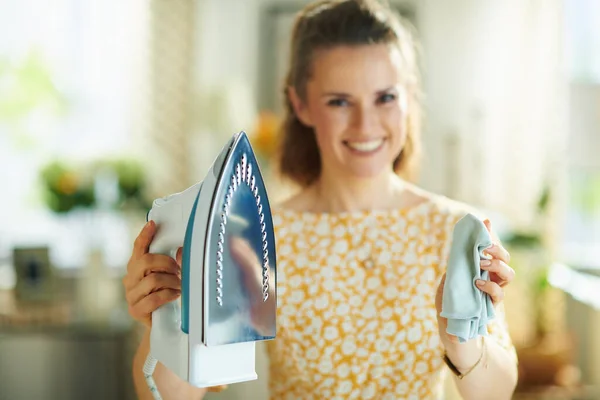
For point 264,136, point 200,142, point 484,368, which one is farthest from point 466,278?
point 200,142

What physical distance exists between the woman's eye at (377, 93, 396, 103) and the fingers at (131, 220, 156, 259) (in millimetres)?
324

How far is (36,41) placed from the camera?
281 cm

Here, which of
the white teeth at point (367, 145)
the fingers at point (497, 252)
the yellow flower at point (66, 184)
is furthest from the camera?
the yellow flower at point (66, 184)

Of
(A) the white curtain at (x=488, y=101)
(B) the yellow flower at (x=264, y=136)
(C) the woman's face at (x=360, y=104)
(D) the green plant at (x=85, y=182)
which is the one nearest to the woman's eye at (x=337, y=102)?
(C) the woman's face at (x=360, y=104)

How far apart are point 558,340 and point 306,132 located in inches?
62.2

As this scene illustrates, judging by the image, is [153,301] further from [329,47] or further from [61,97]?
[61,97]

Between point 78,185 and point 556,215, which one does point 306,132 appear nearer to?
point 78,185

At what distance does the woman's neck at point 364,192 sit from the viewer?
93 cm

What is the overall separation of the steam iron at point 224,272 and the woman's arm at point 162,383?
133mm

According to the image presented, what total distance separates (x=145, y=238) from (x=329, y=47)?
34cm

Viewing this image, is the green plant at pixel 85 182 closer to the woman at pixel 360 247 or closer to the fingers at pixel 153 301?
the woman at pixel 360 247

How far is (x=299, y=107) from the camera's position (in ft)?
3.06

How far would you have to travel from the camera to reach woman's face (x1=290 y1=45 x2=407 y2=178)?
2.73 ft


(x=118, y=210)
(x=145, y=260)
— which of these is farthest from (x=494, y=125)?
(x=145, y=260)
